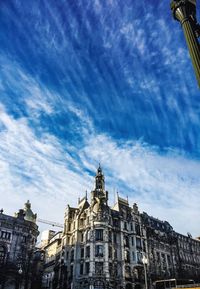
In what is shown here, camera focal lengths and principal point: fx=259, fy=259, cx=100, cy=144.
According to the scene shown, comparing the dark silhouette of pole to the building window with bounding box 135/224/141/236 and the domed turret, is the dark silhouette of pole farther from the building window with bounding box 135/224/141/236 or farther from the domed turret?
the domed turret

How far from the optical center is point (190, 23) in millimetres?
7941

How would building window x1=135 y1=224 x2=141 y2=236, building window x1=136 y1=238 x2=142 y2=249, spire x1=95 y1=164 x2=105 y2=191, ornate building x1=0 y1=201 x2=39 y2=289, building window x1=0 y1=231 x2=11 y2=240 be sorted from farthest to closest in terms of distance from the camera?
spire x1=95 y1=164 x2=105 y2=191, building window x1=135 y1=224 x2=141 y2=236, building window x1=136 y1=238 x2=142 y2=249, building window x1=0 y1=231 x2=11 y2=240, ornate building x1=0 y1=201 x2=39 y2=289

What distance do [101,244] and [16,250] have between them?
17092mm

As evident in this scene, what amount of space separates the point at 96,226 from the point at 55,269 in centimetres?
1755

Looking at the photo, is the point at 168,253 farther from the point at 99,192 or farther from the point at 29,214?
the point at 29,214

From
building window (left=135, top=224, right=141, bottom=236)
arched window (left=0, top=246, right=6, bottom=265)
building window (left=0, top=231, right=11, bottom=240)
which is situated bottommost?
arched window (left=0, top=246, right=6, bottom=265)

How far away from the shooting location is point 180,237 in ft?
249

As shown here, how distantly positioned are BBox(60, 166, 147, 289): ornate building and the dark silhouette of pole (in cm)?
5041

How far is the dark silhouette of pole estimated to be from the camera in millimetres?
7129

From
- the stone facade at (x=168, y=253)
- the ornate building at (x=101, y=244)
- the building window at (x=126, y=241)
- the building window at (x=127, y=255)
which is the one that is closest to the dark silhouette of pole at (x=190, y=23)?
the ornate building at (x=101, y=244)

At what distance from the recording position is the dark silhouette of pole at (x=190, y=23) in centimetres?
713

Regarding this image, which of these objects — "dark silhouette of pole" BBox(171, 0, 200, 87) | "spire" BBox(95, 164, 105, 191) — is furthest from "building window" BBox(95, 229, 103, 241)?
"dark silhouette of pole" BBox(171, 0, 200, 87)

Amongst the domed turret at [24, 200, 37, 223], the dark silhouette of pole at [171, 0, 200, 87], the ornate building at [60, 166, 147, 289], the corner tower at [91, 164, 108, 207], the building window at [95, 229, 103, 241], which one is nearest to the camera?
the dark silhouette of pole at [171, 0, 200, 87]

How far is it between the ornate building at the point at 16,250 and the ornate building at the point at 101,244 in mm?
8699
